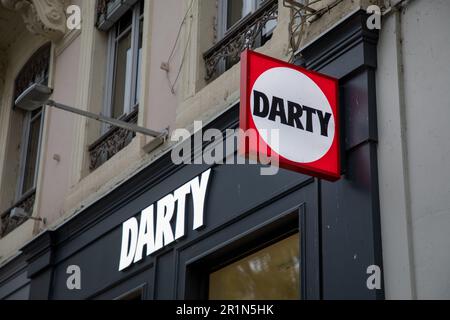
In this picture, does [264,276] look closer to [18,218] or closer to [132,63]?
[132,63]

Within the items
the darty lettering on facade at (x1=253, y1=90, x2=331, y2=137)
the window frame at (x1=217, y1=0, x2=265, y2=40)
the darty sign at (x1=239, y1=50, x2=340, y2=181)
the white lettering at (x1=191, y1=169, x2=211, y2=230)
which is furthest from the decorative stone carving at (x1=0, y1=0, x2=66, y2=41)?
the darty lettering on facade at (x1=253, y1=90, x2=331, y2=137)

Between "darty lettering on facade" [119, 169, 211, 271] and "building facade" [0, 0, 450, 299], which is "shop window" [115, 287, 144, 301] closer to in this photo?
"building facade" [0, 0, 450, 299]

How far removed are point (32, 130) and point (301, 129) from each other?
322 inches

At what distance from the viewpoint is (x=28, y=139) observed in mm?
15375

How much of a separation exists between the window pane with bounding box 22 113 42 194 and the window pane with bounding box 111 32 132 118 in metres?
2.45

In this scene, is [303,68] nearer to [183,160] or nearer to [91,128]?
[183,160]

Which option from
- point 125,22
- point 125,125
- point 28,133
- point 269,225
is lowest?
point 269,225

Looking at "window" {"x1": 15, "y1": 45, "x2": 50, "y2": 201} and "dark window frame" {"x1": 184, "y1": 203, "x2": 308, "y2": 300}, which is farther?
"window" {"x1": 15, "y1": 45, "x2": 50, "y2": 201}

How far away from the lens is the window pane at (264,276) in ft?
28.8

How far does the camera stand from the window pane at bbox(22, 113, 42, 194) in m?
15.0

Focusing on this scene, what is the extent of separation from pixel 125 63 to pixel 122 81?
0.78ft

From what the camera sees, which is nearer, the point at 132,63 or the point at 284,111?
the point at 284,111

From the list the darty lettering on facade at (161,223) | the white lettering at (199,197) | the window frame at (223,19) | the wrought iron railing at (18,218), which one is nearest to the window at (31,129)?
the wrought iron railing at (18,218)

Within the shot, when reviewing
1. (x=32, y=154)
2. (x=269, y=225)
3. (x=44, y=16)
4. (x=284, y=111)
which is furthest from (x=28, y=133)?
(x=284, y=111)
